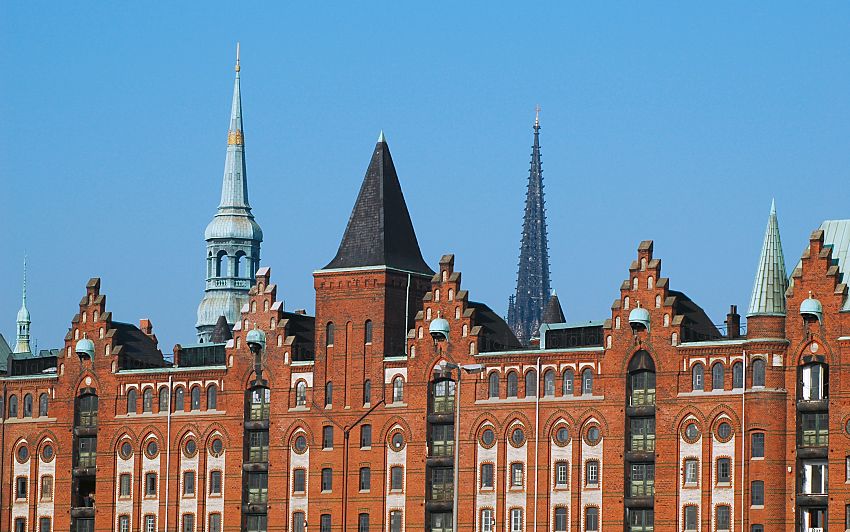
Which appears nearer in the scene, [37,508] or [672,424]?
[672,424]

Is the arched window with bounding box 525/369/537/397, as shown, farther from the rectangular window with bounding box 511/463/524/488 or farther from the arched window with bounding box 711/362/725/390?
the arched window with bounding box 711/362/725/390

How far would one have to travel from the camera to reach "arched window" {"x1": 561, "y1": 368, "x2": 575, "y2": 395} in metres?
145

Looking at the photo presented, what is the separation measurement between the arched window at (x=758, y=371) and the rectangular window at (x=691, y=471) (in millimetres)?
6302

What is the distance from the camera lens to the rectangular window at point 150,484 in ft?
527

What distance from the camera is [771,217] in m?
140

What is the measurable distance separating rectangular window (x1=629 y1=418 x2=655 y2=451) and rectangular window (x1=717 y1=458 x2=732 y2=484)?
4.62 m

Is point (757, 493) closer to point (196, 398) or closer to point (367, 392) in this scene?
point (367, 392)

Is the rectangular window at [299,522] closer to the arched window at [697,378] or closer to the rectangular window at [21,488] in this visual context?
the rectangular window at [21,488]

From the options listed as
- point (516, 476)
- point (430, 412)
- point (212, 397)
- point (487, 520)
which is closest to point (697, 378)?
point (516, 476)

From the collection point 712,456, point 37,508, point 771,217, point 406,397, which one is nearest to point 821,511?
point 712,456

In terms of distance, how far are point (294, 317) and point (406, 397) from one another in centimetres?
1255

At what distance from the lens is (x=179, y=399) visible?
16062 centimetres

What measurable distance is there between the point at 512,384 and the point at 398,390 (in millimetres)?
8519

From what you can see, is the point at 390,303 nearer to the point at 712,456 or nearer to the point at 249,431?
the point at 249,431
